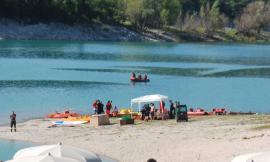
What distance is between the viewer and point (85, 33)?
173750mm

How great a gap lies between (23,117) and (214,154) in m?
22.7

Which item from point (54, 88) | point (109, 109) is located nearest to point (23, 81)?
point (54, 88)

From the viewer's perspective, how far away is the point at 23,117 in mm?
47312

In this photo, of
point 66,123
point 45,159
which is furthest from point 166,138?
point 45,159

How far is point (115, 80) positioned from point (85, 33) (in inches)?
3822

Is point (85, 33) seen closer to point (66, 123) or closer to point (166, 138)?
point (66, 123)

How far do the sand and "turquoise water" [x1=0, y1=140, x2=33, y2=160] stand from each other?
1.00 m

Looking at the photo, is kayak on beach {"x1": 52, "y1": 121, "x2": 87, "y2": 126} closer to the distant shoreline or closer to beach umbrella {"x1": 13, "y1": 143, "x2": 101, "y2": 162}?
beach umbrella {"x1": 13, "y1": 143, "x2": 101, "y2": 162}

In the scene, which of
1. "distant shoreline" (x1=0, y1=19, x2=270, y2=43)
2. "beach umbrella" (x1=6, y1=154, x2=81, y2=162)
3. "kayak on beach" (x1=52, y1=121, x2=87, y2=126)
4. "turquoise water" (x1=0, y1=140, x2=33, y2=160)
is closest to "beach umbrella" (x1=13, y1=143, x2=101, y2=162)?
"beach umbrella" (x1=6, y1=154, x2=81, y2=162)

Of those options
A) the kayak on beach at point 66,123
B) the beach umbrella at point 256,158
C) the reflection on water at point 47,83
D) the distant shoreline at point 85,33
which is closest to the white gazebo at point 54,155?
the beach umbrella at point 256,158

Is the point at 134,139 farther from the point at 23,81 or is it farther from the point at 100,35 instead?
the point at 100,35

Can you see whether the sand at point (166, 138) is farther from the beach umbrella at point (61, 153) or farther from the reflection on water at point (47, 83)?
the reflection on water at point (47, 83)

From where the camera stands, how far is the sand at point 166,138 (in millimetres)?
28234

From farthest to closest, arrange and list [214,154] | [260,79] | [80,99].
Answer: [260,79]
[80,99]
[214,154]
